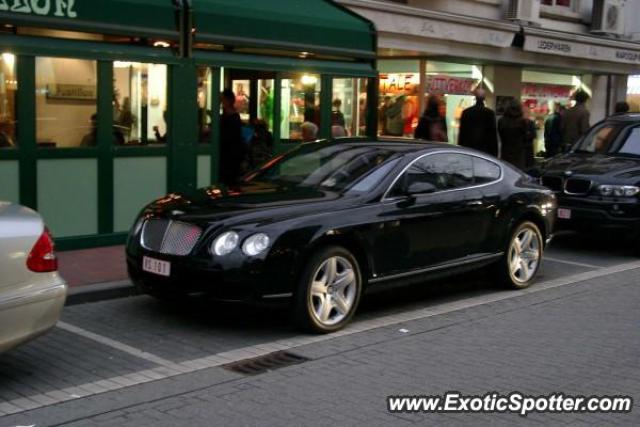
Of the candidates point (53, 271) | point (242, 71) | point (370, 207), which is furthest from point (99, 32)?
point (53, 271)

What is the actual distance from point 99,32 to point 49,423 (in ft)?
19.8

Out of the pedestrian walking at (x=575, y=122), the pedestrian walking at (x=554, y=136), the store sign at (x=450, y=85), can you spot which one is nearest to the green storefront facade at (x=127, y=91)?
the pedestrian walking at (x=575, y=122)

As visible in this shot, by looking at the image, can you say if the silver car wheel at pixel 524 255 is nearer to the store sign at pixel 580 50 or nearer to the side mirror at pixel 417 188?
the side mirror at pixel 417 188

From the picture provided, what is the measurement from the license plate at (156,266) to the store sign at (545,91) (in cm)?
1519

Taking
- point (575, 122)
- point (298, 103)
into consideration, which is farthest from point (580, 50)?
point (298, 103)

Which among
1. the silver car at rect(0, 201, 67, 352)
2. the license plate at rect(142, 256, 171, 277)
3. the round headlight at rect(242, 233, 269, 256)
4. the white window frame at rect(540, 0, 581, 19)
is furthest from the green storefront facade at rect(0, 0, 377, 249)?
the white window frame at rect(540, 0, 581, 19)

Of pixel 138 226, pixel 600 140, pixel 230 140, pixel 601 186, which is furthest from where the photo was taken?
pixel 600 140

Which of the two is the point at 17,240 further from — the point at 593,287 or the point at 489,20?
the point at 489,20

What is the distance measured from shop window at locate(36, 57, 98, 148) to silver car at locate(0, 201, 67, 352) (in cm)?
435

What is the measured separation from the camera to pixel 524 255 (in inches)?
363

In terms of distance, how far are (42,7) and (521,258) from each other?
18.9 ft

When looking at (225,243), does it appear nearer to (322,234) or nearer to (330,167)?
(322,234)

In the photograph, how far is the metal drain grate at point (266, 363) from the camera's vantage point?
20.1 ft

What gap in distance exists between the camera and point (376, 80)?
45.0 feet
